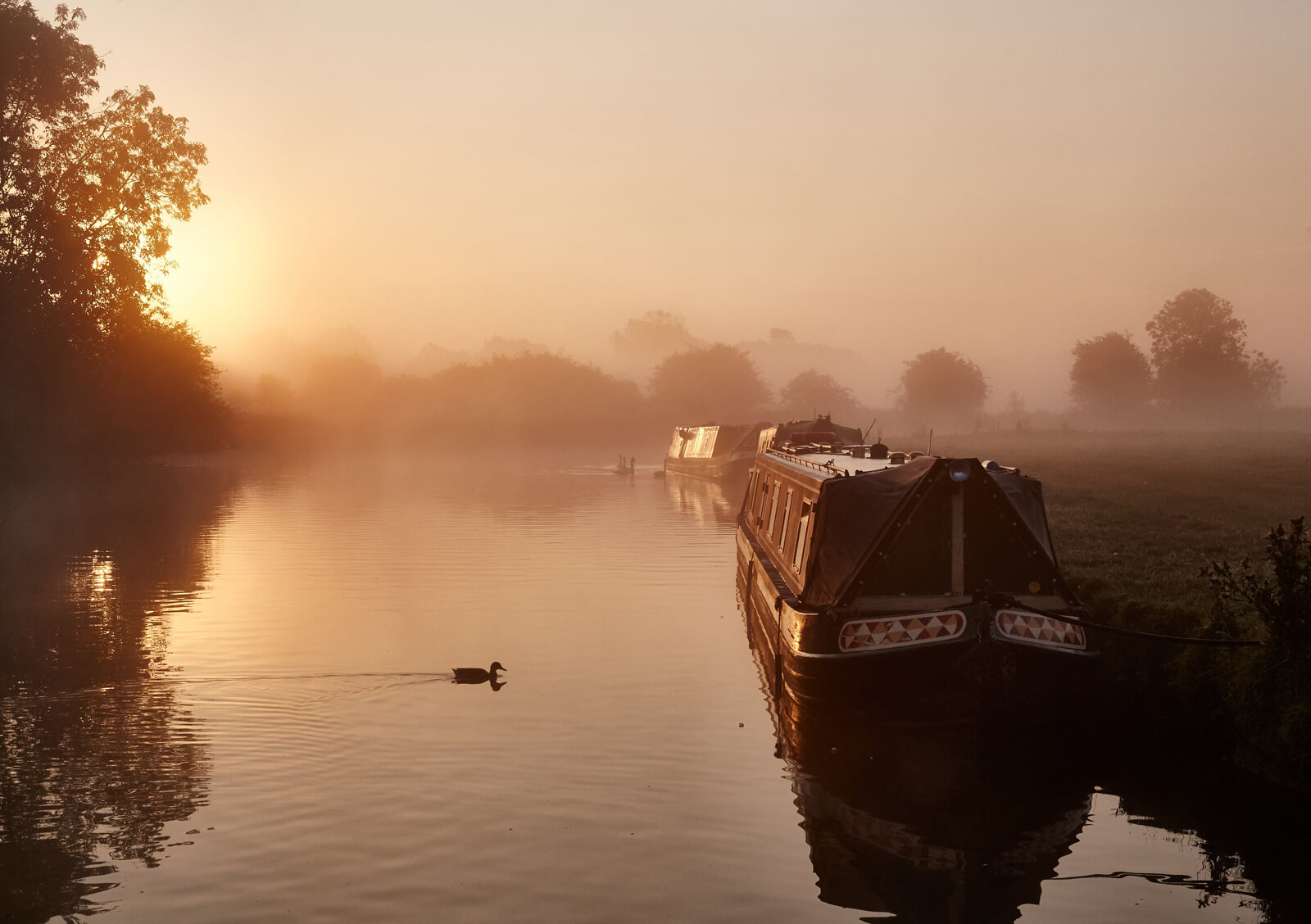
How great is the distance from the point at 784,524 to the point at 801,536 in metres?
2.70

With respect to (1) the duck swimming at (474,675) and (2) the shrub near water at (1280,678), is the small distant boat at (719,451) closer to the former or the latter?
(1) the duck swimming at (474,675)

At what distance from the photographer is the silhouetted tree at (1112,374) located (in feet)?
401

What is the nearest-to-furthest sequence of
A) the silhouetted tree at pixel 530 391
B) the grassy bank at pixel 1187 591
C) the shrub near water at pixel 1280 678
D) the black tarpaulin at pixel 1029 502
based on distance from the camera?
the shrub near water at pixel 1280 678, the grassy bank at pixel 1187 591, the black tarpaulin at pixel 1029 502, the silhouetted tree at pixel 530 391

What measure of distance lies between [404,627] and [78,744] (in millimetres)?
7287

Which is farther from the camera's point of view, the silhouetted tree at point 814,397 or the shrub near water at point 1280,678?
the silhouetted tree at point 814,397

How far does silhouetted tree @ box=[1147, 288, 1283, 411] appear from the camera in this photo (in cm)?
11050

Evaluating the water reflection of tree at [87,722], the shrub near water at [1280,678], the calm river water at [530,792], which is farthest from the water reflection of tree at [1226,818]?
the water reflection of tree at [87,722]

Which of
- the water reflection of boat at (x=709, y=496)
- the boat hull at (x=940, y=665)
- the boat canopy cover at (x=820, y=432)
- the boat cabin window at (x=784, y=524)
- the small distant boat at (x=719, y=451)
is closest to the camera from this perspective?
the boat hull at (x=940, y=665)

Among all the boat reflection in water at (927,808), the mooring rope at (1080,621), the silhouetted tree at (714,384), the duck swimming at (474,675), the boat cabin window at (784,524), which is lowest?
the boat reflection in water at (927,808)

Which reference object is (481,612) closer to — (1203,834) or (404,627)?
(404,627)

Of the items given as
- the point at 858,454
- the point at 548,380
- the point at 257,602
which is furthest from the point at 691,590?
the point at 548,380

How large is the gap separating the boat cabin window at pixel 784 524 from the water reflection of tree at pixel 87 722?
916 centimetres

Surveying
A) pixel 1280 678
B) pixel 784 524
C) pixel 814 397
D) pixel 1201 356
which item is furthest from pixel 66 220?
pixel 814 397

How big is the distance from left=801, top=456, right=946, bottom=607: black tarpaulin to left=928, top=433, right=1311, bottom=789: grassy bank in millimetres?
3021
